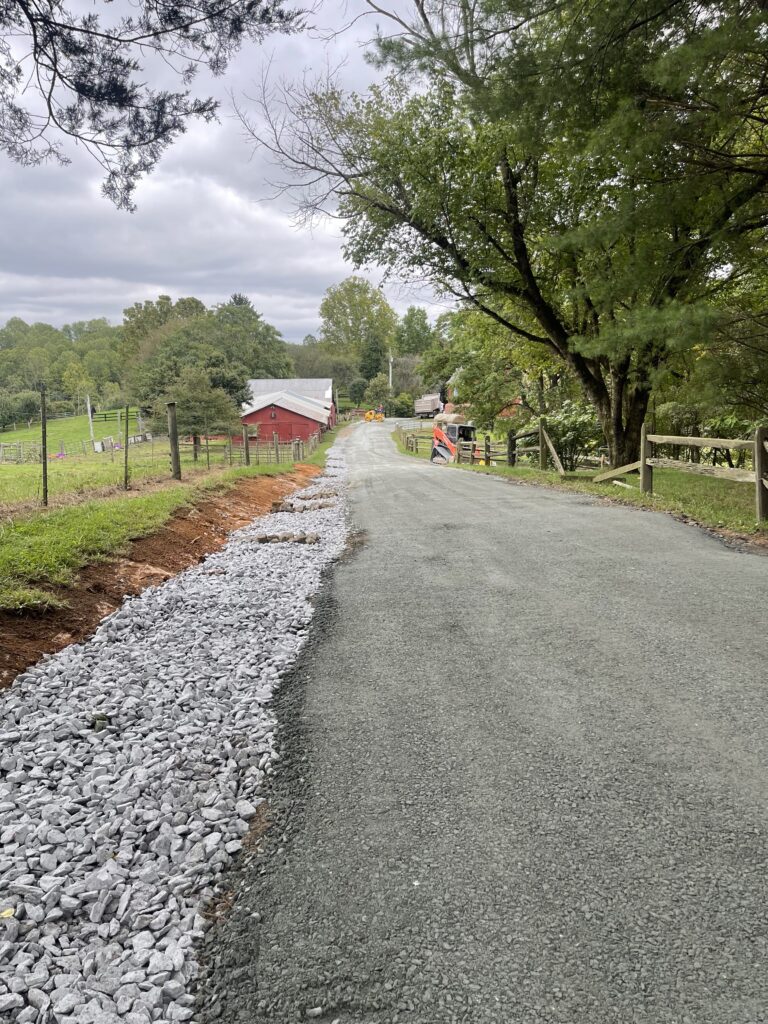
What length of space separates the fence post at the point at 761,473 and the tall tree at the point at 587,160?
5.05ft

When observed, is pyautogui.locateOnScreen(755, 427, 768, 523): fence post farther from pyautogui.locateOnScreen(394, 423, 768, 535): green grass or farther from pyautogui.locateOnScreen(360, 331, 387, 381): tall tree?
pyautogui.locateOnScreen(360, 331, 387, 381): tall tree

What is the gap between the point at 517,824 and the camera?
238cm

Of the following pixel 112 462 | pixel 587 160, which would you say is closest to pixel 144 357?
pixel 112 462

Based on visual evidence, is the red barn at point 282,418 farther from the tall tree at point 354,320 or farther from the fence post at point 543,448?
the tall tree at point 354,320

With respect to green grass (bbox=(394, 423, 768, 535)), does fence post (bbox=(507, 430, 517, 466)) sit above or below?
above

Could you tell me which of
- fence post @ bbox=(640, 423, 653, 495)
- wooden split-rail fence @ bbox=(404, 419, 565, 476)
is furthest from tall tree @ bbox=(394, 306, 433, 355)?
fence post @ bbox=(640, 423, 653, 495)

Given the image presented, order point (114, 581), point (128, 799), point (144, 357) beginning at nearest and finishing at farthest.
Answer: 1. point (128, 799)
2. point (114, 581)
3. point (144, 357)

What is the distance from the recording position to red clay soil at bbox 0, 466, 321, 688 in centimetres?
410

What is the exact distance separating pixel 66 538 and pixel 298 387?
56002 mm

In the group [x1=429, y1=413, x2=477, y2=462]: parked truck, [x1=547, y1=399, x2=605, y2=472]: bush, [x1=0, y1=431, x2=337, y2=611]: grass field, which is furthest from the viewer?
[x1=429, y1=413, x2=477, y2=462]: parked truck

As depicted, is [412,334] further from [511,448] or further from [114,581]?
[114,581]

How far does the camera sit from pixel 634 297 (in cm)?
910

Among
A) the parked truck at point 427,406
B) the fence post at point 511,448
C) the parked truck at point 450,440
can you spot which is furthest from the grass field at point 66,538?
the parked truck at point 427,406

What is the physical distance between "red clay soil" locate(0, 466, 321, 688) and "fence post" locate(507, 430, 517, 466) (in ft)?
38.7
